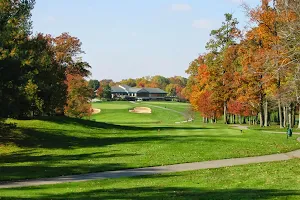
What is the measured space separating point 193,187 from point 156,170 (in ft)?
17.8

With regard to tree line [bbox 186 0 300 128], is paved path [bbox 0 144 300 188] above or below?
below

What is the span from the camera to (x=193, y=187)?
14.0m

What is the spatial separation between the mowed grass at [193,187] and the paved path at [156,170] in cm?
100

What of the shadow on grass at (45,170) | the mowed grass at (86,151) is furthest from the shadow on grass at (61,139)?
the shadow on grass at (45,170)

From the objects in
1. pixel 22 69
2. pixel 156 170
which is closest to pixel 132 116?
pixel 22 69

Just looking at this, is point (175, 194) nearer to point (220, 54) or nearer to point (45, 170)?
point (45, 170)

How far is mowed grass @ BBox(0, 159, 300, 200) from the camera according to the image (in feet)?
40.1

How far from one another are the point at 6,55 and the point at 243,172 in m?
19.3

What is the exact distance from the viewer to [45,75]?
35.9m

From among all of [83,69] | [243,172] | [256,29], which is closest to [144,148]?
[243,172]

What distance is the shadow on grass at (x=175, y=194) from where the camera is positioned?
37.8 feet

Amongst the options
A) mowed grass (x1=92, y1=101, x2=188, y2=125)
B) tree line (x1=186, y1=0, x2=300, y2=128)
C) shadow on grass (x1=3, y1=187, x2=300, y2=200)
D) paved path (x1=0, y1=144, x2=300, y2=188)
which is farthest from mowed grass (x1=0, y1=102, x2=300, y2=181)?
mowed grass (x1=92, y1=101, x2=188, y2=125)

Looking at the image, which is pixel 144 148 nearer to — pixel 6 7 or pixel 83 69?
pixel 6 7

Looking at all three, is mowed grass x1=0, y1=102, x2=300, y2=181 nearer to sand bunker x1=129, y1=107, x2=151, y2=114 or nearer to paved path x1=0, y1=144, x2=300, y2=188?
paved path x1=0, y1=144, x2=300, y2=188
